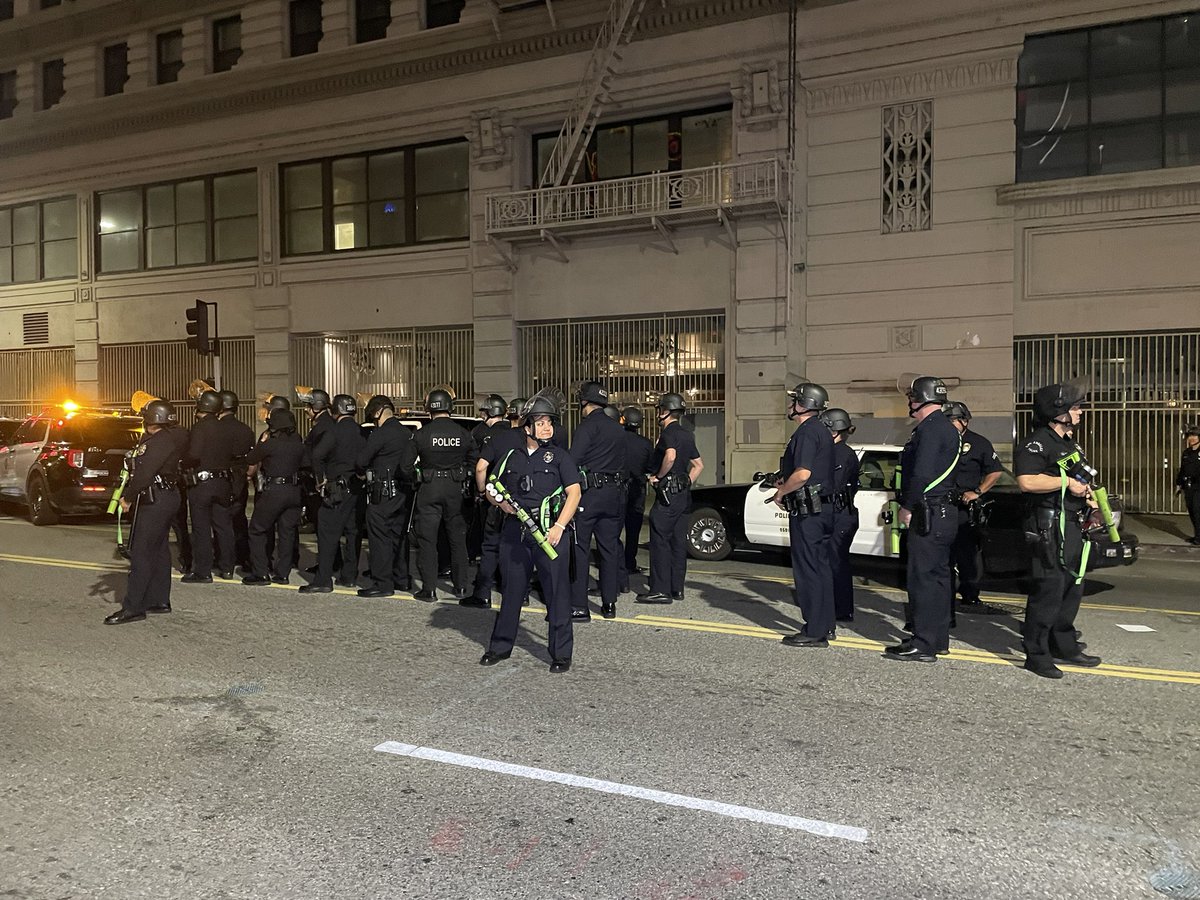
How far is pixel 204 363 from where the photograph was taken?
21281 mm

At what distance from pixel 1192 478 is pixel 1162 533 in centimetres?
117

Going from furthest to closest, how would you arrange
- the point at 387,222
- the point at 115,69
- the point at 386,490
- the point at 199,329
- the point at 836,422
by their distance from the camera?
1. the point at 115,69
2. the point at 387,222
3. the point at 199,329
4. the point at 386,490
5. the point at 836,422

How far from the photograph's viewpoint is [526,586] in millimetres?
5926

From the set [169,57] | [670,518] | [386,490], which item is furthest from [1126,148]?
[169,57]

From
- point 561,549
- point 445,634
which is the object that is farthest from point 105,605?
point 561,549

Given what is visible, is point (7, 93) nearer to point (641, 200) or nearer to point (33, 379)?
point (33, 379)

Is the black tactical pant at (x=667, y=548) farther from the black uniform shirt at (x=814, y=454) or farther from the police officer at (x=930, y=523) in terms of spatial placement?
the police officer at (x=930, y=523)

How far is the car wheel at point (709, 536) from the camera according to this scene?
1053 centimetres

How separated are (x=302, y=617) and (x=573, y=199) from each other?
12130 millimetres

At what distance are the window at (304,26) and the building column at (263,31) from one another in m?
0.20

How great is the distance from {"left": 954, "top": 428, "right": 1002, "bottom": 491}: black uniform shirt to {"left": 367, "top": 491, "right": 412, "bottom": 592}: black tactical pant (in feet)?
16.2

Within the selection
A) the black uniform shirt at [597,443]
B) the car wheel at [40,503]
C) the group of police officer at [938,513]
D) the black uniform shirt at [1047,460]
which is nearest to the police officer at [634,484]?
the black uniform shirt at [597,443]

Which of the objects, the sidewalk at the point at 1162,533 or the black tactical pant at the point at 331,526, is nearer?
the black tactical pant at the point at 331,526

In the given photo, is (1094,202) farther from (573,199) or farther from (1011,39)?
(573,199)
